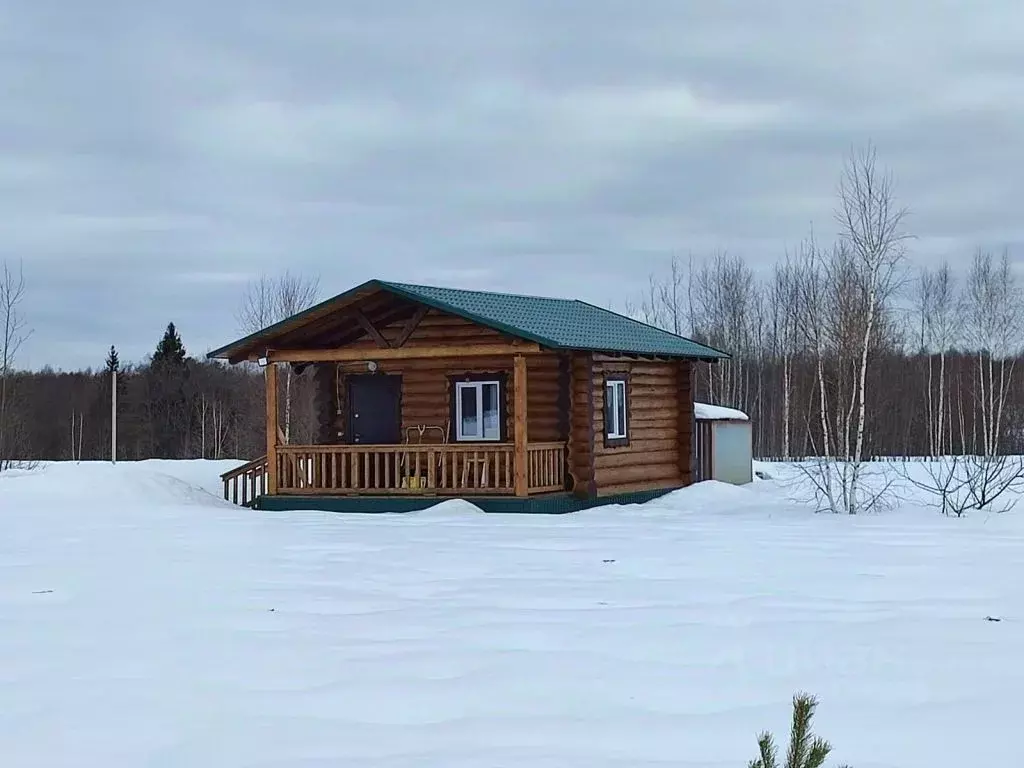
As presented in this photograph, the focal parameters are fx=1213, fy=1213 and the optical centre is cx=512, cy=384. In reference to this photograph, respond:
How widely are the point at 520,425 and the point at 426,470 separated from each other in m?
2.99

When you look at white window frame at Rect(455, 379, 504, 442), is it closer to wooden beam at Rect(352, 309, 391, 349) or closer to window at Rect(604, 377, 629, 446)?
wooden beam at Rect(352, 309, 391, 349)

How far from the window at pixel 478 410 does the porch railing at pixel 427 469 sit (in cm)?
45

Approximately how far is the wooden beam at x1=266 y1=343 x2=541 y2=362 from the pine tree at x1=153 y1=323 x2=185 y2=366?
1605 inches

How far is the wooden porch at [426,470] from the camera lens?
19.9 m

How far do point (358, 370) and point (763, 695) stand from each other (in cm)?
1592

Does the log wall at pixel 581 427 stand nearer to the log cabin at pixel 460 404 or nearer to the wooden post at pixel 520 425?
the log cabin at pixel 460 404

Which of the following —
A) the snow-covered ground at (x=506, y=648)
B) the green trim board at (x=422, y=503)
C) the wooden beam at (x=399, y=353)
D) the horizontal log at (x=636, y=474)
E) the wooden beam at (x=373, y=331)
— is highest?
the wooden beam at (x=373, y=331)

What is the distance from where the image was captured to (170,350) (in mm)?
61188

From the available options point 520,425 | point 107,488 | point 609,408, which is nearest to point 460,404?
point 520,425

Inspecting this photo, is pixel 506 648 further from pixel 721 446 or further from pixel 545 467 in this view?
pixel 721 446

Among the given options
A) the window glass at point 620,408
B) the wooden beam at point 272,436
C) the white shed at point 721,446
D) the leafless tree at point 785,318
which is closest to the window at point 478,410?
the window glass at point 620,408

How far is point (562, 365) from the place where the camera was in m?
21.0

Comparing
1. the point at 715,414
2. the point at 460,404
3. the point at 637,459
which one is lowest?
the point at 637,459

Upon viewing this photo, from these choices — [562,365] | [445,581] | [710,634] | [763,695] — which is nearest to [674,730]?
[763,695]
